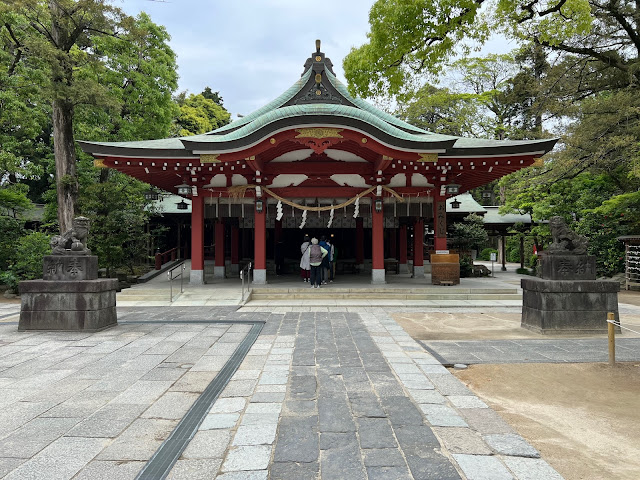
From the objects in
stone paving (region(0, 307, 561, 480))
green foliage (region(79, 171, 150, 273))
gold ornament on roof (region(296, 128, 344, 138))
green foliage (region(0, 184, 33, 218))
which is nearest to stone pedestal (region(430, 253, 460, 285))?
gold ornament on roof (region(296, 128, 344, 138))

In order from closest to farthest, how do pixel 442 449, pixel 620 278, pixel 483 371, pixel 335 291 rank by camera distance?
pixel 442 449 < pixel 483 371 < pixel 335 291 < pixel 620 278

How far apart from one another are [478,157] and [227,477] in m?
11.3

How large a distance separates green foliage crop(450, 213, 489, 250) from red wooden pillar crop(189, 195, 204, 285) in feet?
43.4

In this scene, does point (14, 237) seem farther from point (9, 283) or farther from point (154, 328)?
point (154, 328)

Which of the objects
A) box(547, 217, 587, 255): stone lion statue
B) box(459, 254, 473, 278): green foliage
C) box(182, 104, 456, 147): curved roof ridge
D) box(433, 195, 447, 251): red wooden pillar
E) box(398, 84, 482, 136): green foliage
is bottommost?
box(459, 254, 473, 278): green foliage

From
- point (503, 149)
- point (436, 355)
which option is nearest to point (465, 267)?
point (503, 149)

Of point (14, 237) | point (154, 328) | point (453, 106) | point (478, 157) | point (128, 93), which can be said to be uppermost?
point (453, 106)

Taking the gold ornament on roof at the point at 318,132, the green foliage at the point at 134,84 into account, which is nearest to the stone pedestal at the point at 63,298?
the gold ornament on roof at the point at 318,132

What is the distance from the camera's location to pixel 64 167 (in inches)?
520

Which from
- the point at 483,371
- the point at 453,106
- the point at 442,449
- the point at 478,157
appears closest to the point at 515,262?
the point at 453,106

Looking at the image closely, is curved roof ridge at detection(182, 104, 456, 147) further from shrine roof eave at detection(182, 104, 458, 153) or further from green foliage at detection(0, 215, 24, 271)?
green foliage at detection(0, 215, 24, 271)

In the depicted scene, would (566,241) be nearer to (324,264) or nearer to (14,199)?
(324,264)

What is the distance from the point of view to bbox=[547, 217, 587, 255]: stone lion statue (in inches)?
259

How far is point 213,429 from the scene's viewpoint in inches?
119
